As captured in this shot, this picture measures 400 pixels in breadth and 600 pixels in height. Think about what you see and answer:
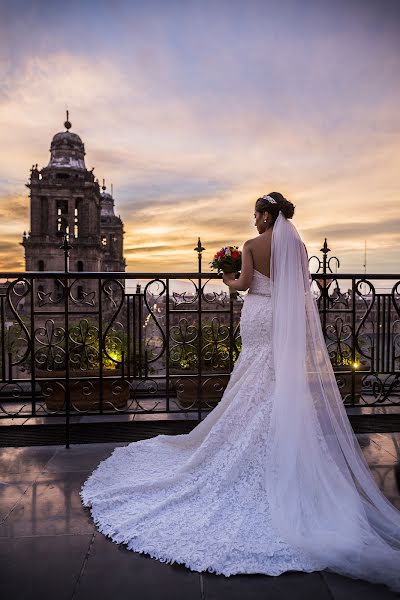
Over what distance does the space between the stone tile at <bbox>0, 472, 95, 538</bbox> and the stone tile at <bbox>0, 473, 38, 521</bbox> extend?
0.14ft

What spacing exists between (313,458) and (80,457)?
2.23 m

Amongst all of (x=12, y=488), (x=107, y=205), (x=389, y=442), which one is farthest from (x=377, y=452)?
(x=107, y=205)

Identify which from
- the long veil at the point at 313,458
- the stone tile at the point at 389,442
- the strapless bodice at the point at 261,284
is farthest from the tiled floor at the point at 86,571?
the strapless bodice at the point at 261,284

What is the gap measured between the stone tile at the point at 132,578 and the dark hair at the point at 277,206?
2.57m

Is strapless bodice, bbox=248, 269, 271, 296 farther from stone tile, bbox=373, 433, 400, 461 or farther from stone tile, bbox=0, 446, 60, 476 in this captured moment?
stone tile, bbox=0, 446, 60, 476

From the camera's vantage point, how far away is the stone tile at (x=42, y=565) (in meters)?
2.18

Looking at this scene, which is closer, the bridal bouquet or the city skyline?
the bridal bouquet

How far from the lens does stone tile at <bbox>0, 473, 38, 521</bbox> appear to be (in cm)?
311

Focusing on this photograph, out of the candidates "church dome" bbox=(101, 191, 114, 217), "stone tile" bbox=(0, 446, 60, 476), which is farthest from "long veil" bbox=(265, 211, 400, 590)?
"church dome" bbox=(101, 191, 114, 217)

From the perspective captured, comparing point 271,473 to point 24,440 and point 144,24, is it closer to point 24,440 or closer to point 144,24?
point 24,440

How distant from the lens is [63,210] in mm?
51219

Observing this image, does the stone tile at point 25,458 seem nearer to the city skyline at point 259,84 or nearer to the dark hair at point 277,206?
the city skyline at point 259,84

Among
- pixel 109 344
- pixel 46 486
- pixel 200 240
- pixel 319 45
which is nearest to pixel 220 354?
pixel 109 344

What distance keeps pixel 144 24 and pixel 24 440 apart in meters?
6.25
